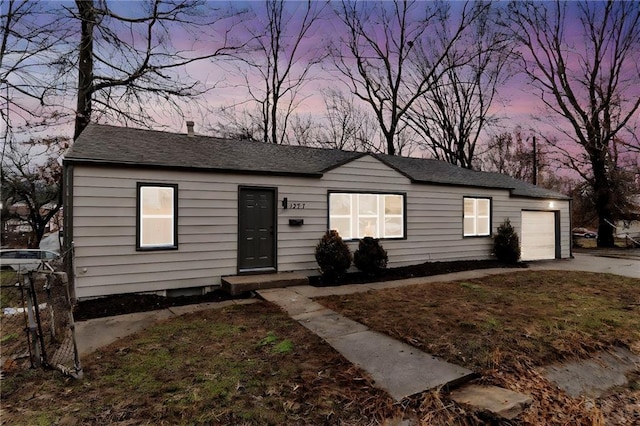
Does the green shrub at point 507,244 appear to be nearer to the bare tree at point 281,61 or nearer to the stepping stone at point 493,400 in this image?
the stepping stone at point 493,400

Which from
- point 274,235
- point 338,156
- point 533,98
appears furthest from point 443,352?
point 533,98

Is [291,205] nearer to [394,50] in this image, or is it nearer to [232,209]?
[232,209]

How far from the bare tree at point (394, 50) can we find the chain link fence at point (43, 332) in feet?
62.6

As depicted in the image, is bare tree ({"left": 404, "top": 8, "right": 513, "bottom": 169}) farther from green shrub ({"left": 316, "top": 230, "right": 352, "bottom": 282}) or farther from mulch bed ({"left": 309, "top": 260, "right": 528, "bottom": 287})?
green shrub ({"left": 316, "top": 230, "right": 352, "bottom": 282})

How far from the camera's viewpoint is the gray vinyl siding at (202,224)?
5992 mm

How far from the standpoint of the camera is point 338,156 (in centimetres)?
1013

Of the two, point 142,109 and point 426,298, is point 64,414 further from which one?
point 142,109

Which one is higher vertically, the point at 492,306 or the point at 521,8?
the point at 521,8

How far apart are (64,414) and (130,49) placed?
9834 mm

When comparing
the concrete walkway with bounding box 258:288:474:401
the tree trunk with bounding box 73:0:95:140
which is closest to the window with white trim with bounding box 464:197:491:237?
the concrete walkway with bounding box 258:288:474:401

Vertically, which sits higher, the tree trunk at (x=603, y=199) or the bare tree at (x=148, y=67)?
the bare tree at (x=148, y=67)

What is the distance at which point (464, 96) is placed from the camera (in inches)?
913

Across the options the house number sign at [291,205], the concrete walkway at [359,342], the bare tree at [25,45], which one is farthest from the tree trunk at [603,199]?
the bare tree at [25,45]

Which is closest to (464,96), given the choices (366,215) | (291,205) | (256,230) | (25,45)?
(366,215)
